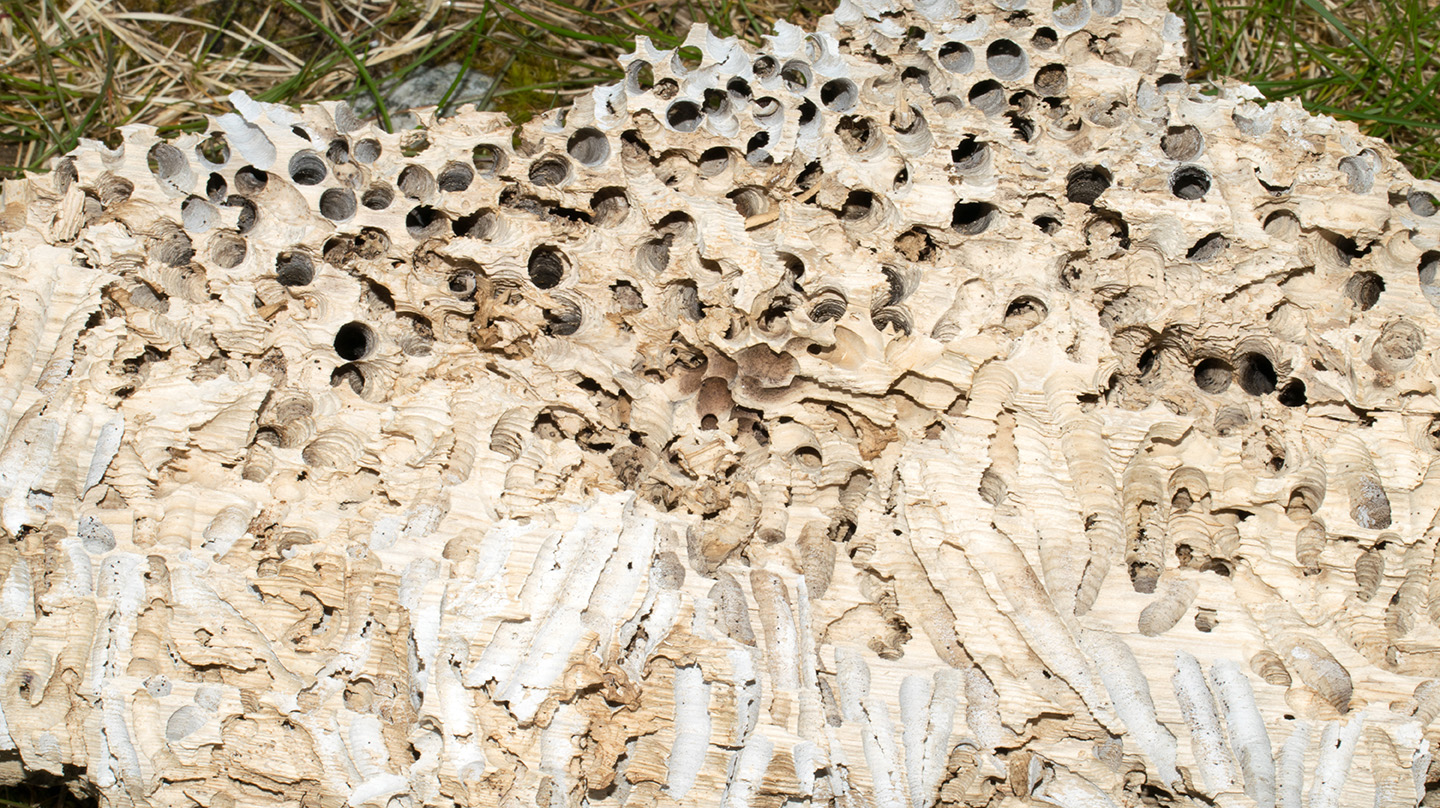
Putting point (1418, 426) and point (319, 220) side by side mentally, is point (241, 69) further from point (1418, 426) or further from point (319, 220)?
point (1418, 426)

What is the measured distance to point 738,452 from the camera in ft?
5.46

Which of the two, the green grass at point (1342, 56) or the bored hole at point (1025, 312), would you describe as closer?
the bored hole at point (1025, 312)

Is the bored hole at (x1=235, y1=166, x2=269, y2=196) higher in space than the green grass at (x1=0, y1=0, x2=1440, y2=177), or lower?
lower

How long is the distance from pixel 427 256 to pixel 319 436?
1.01ft

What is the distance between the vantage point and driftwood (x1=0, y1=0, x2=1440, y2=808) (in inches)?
61.6

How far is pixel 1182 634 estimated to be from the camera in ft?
5.18

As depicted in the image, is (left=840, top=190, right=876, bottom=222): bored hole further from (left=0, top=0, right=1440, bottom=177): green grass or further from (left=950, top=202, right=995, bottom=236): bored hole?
(left=0, top=0, right=1440, bottom=177): green grass

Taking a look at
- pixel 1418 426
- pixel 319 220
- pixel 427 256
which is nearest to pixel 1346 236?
pixel 1418 426

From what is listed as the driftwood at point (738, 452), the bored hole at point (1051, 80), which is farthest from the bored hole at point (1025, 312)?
the bored hole at point (1051, 80)

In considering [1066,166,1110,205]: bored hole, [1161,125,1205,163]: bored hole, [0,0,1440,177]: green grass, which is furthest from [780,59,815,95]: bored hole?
[0,0,1440,177]: green grass

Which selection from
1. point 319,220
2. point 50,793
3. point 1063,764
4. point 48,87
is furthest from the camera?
point 48,87

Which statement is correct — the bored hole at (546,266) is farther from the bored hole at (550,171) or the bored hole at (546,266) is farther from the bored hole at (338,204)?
the bored hole at (338,204)

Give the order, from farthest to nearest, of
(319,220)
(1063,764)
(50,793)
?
(50,793)
(319,220)
(1063,764)

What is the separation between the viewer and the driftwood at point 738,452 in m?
1.57
